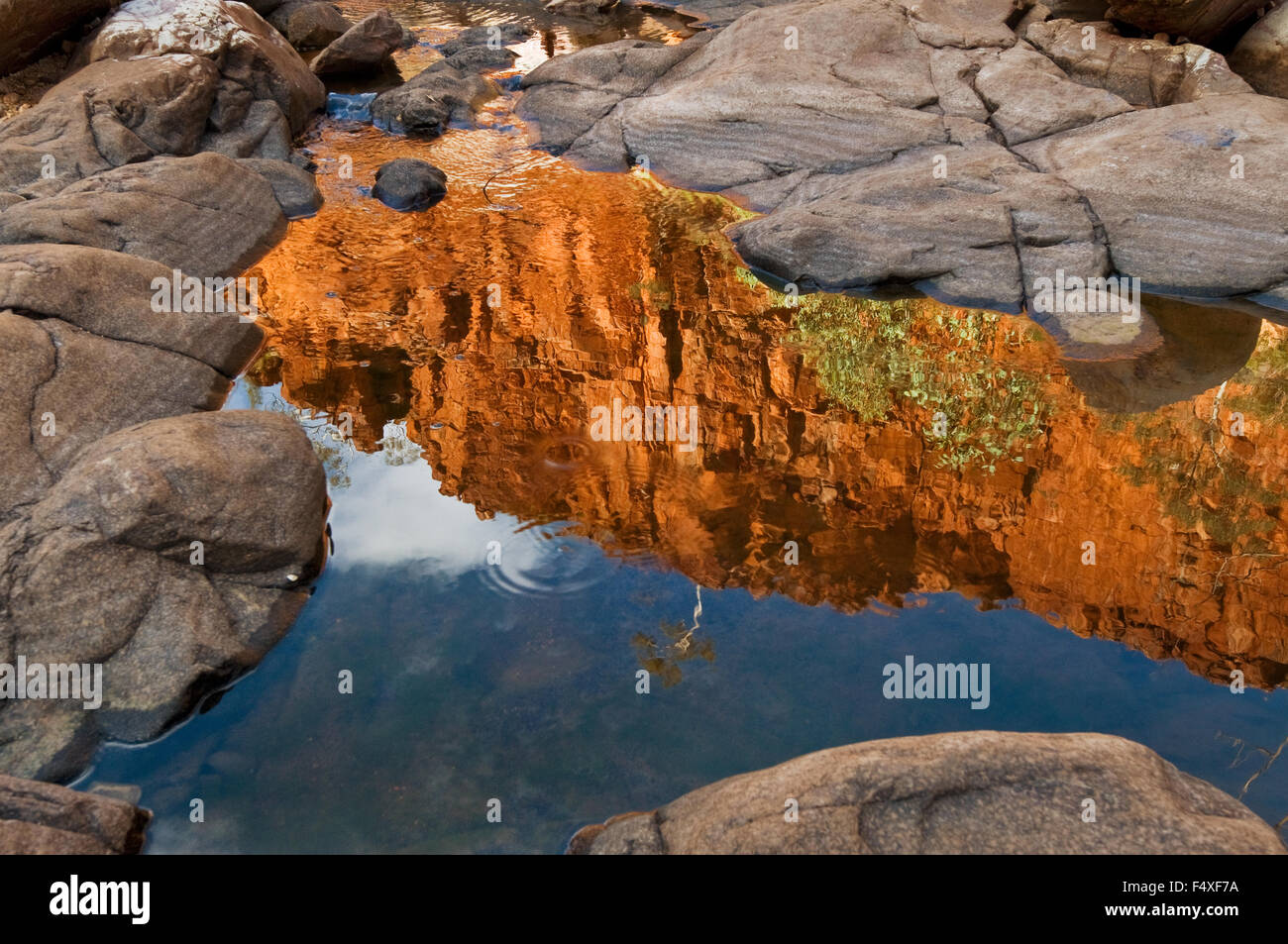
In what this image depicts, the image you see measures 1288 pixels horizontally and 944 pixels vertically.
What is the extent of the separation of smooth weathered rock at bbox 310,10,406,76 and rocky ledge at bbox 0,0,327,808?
6913mm

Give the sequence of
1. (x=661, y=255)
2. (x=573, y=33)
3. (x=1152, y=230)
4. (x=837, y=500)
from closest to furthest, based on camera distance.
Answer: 1. (x=837, y=500)
2. (x=1152, y=230)
3. (x=661, y=255)
4. (x=573, y=33)

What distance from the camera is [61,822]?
15.3 ft

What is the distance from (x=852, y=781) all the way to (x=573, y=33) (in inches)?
797

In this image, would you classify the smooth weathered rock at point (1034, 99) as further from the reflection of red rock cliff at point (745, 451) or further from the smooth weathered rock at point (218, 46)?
the smooth weathered rock at point (218, 46)

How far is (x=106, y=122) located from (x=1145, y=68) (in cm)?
1343

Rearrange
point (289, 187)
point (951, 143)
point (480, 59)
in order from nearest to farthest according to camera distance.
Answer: point (951, 143) → point (289, 187) → point (480, 59)

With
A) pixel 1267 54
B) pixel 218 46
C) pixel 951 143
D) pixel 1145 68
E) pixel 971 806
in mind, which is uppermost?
pixel 1267 54

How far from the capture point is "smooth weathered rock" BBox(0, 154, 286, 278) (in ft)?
32.2

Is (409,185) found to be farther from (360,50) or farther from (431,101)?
(360,50)

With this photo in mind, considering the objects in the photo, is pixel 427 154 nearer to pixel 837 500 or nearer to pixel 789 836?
pixel 837 500

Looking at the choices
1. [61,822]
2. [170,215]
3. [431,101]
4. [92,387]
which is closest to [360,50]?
[431,101]

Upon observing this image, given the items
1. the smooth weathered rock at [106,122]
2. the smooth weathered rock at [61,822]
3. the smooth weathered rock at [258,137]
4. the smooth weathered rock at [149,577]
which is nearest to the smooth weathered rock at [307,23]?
the smooth weathered rock at [258,137]

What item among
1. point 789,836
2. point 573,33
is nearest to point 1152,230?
point 789,836

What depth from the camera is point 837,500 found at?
775cm
